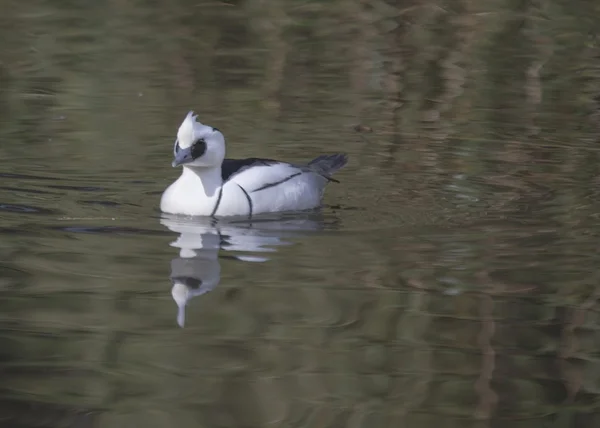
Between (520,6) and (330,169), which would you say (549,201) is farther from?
(520,6)

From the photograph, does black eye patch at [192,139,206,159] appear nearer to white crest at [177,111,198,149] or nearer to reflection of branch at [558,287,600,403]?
white crest at [177,111,198,149]

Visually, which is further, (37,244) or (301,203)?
(301,203)

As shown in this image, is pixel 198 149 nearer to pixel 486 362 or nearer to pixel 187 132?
pixel 187 132

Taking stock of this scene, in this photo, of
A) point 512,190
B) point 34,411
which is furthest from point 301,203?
point 34,411

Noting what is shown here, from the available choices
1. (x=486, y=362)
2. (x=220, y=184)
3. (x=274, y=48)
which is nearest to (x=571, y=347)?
(x=486, y=362)

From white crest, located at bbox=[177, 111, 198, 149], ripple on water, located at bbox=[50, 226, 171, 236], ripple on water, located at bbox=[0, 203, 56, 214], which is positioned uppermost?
white crest, located at bbox=[177, 111, 198, 149]

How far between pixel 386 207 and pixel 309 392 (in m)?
3.49

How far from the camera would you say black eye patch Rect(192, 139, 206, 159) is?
9023mm

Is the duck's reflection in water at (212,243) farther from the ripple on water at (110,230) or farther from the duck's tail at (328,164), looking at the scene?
the duck's tail at (328,164)

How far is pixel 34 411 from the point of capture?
5.67 m

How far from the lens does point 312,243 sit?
8352mm

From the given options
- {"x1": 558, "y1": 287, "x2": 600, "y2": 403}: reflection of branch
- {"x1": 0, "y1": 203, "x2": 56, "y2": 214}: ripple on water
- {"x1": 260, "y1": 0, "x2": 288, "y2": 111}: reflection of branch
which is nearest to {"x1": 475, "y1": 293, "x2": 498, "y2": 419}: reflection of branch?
{"x1": 558, "y1": 287, "x2": 600, "y2": 403}: reflection of branch

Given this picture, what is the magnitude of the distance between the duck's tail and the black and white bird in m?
0.41

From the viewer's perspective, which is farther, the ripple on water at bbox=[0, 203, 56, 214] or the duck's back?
the duck's back
